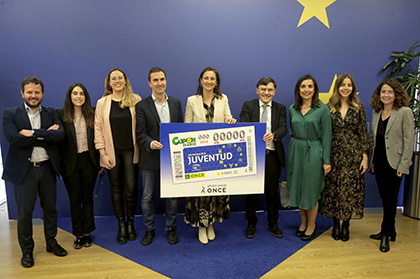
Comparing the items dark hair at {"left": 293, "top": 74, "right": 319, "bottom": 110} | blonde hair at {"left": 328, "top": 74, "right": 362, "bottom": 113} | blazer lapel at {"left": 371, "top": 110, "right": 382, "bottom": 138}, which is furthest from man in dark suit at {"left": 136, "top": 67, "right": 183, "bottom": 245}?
blazer lapel at {"left": 371, "top": 110, "right": 382, "bottom": 138}

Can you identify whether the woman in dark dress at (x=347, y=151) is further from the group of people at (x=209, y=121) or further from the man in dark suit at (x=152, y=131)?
the man in dark suit at (x=152, y=131)

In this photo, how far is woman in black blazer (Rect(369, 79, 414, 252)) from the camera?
2.64 metres

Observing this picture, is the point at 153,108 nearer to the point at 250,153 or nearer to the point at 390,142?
the point at 250,153

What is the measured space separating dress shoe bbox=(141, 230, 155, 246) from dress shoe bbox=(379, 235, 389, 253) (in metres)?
2.27

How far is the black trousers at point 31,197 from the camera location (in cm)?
245

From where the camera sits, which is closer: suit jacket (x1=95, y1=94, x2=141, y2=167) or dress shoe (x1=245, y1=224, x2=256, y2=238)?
suit jacket (x1=95, y1=94, x2=141, y2=167)

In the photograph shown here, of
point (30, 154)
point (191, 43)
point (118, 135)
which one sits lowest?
point (30, 154)

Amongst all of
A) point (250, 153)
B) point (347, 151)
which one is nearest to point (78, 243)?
point (250, 153)

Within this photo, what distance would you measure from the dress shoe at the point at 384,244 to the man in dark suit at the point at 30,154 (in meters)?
3.15

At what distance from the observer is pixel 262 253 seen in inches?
105

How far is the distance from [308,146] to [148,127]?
5.14ft

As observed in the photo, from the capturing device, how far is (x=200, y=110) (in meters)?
2.72

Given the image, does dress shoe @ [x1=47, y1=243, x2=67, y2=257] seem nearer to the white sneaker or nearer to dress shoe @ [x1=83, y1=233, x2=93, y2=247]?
dress shoe @ [x1=83, y1=233, x2=93, y2=247]

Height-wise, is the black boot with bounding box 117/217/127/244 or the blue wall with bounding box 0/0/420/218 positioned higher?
the blue wall with bounding box 0/0/420/218
